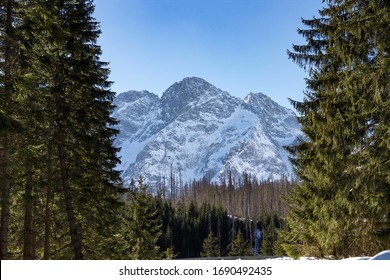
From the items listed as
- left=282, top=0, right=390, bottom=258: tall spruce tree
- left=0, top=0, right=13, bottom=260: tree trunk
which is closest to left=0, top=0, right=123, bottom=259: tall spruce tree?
left=0, top=0, right=13, bottom=260: tree trunk

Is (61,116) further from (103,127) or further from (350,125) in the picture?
(350,125)

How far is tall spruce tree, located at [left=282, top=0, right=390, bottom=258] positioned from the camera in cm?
1047

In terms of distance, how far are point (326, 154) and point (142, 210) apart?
21.3m

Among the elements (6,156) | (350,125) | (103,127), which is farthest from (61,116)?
(350,125)

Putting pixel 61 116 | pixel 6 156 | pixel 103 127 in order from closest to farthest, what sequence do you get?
1. pixel 6 156
2. pixel 61 116
3. pixel 103 127

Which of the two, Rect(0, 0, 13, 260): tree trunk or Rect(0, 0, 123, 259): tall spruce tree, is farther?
Rect(0, 0, 123, 259): tall spruce tree

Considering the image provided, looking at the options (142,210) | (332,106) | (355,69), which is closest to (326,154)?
(332,106)

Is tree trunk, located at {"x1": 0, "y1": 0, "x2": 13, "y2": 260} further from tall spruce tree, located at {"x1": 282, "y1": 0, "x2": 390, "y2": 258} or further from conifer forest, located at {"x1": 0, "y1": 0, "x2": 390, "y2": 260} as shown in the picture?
tall spruce tree, located at {"x1": 282, "y1": 0, "x2": 390, "y2": 258}

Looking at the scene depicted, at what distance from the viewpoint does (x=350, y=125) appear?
11.2 m

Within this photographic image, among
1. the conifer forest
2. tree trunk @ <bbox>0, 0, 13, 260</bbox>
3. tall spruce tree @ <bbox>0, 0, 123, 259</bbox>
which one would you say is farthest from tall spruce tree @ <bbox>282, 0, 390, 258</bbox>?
tree trunk @ <bbox>0, 0, 13, 260</bbox>

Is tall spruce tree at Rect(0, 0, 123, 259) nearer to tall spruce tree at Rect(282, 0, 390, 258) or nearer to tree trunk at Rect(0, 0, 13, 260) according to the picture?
tree trunk at Rect(0, 0, 13, 260)

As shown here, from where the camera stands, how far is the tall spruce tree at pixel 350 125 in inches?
Answer: 412
